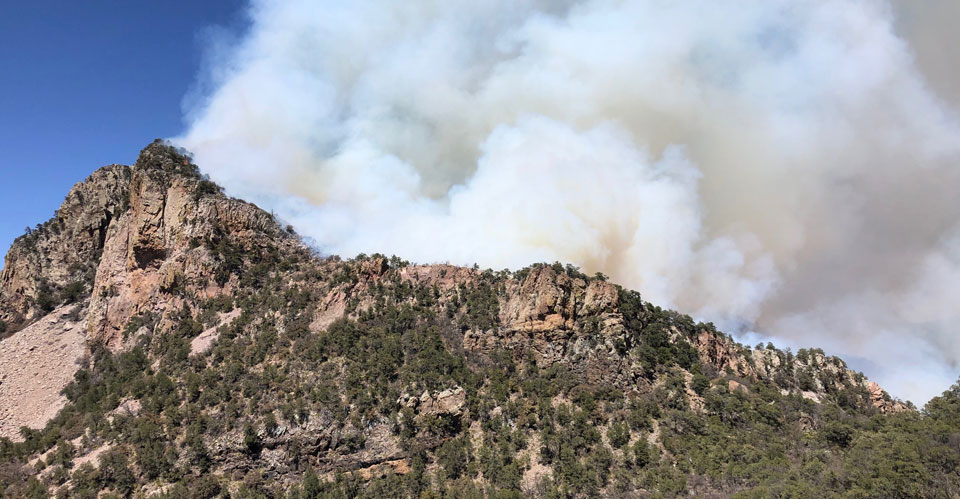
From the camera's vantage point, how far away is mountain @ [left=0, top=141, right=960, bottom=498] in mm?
63688

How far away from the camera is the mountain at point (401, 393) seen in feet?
209

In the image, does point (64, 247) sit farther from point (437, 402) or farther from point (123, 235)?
point (437, 402)

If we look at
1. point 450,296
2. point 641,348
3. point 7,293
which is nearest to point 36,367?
point 7,293

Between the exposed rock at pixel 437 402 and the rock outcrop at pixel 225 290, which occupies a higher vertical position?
the rock outcrop at pixel 225 290

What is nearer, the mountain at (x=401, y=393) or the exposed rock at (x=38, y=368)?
the mountain at (x=401, y=393)

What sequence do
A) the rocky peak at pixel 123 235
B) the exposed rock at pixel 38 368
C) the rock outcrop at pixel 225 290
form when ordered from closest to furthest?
the rock outcrop at pixel 225 290
the exposed rock at pixel 38 368
the rocky peak at pixel 123 235

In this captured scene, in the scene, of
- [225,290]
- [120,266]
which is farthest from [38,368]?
[225,290]

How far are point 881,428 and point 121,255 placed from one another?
125m

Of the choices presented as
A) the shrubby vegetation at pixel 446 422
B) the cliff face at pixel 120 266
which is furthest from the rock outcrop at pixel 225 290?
the shrubby vegetation at pixel 446 422

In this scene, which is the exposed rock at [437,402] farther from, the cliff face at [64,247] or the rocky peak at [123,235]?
the cliff face at [64,247]

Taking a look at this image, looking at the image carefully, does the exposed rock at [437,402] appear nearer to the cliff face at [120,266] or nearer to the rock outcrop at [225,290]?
the rock outcrop at [225,290]

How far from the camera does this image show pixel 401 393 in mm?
73438

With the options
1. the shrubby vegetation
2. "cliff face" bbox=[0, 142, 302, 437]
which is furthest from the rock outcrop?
the shrubby vegetation

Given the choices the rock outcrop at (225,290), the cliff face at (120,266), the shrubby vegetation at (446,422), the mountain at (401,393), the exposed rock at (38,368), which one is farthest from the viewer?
the cliff face at (120,266)
